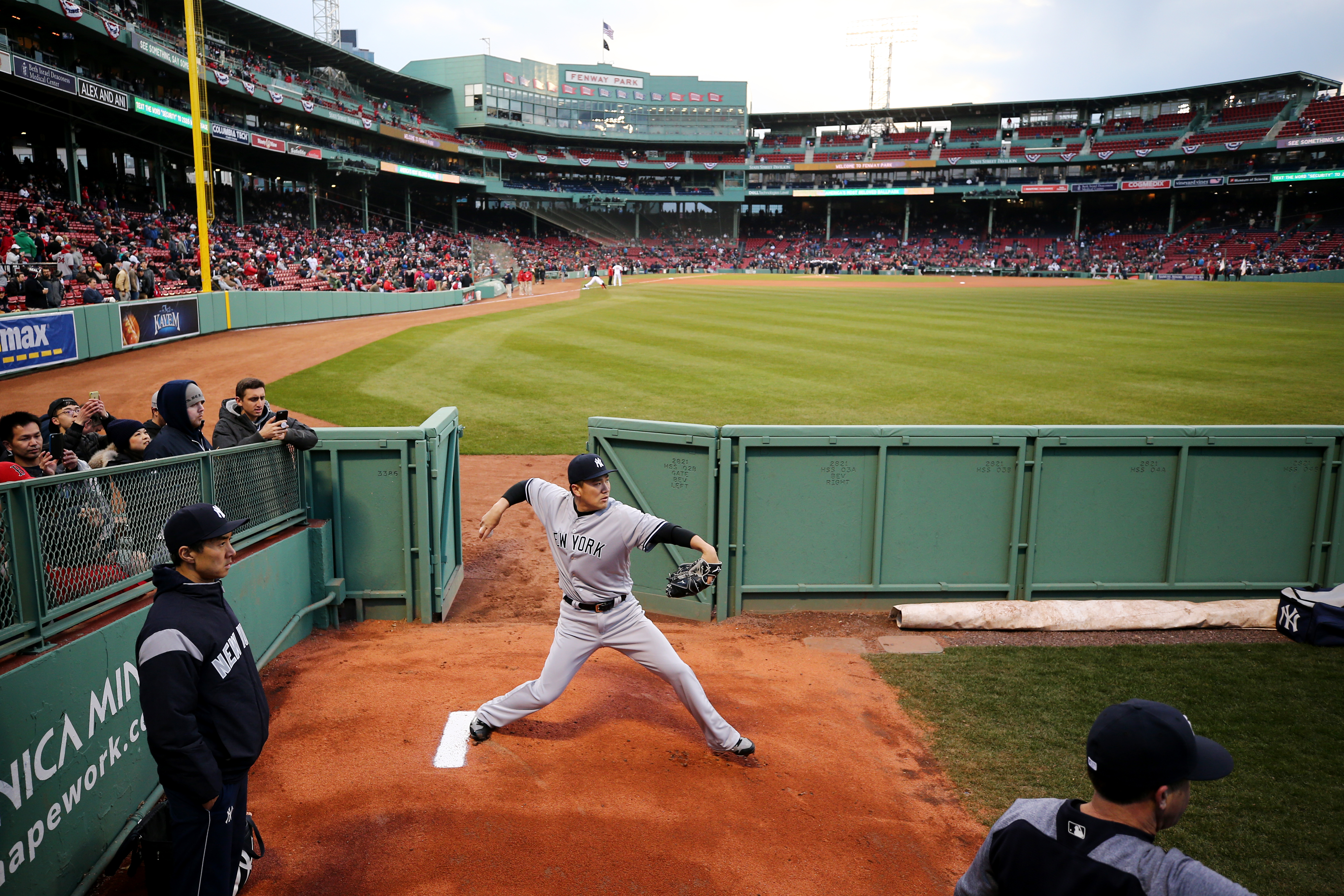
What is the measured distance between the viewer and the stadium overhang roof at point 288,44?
4519 centimetres

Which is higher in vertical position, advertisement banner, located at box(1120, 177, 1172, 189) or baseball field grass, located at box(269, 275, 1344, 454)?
advertisement banner, located at box(1120, 177, 1172, 189)

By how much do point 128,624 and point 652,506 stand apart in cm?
456

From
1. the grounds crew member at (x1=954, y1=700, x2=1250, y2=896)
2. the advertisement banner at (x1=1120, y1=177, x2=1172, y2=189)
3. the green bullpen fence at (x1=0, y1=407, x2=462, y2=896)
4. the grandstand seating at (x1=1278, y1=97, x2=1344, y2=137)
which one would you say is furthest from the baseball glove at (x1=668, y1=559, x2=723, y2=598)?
the grandstand seating at (x1=1278, y1=97, x2=1344, y2=137)

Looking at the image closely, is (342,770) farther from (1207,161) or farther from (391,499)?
(1207,161)

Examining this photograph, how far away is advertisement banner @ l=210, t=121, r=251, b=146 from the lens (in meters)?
39.8

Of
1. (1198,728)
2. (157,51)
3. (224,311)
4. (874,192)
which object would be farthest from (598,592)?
(874,192)

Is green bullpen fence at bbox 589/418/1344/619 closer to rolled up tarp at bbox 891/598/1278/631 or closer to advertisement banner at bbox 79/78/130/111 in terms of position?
rolled up tarp at bbox 891/598/1278/631

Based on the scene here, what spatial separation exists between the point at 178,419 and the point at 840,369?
16.5 meters

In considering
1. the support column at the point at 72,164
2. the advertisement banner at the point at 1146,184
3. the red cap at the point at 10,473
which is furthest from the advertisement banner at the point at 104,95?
the advertisement banner at the point at 1146,184

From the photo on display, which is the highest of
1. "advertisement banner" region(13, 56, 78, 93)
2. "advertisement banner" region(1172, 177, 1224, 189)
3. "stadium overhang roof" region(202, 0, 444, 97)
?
"stadium overhang roof" region(202, 0, 444, 97)

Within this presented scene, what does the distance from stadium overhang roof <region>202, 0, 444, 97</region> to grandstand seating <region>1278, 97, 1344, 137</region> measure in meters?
68.7

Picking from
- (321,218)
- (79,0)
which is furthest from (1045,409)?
(321,218)

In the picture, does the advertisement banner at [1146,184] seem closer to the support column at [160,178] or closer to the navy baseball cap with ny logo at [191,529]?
the support column at [160,178]

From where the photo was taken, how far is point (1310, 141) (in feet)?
195
